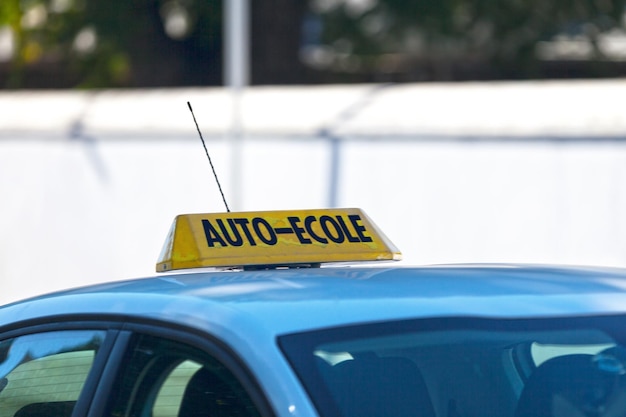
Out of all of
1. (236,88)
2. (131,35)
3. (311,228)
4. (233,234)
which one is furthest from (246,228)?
(131,35)

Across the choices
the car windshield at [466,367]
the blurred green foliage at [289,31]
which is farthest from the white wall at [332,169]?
the car windshield at [466,367]

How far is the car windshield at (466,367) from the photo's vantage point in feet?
6.41

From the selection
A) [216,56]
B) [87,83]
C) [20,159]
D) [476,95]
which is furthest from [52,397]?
[87,83]

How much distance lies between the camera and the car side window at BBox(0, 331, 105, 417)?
2.29m

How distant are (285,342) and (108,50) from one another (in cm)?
1175

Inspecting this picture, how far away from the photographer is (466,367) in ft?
6.74

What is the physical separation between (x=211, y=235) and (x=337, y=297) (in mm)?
524

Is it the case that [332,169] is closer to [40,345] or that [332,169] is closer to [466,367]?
[40,345]

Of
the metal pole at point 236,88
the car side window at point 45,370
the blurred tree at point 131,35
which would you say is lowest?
the car side window at point 45,370

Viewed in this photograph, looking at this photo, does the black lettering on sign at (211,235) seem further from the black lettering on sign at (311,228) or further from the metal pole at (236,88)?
the metal pole at (236,88)

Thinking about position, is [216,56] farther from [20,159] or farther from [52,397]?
[52,397]

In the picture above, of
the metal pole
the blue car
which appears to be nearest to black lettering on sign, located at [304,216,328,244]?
the blue car

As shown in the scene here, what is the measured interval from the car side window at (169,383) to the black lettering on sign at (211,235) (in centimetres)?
40

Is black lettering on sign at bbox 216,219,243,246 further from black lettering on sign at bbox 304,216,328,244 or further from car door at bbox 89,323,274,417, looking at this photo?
car door at bbox 89,323,274,417
